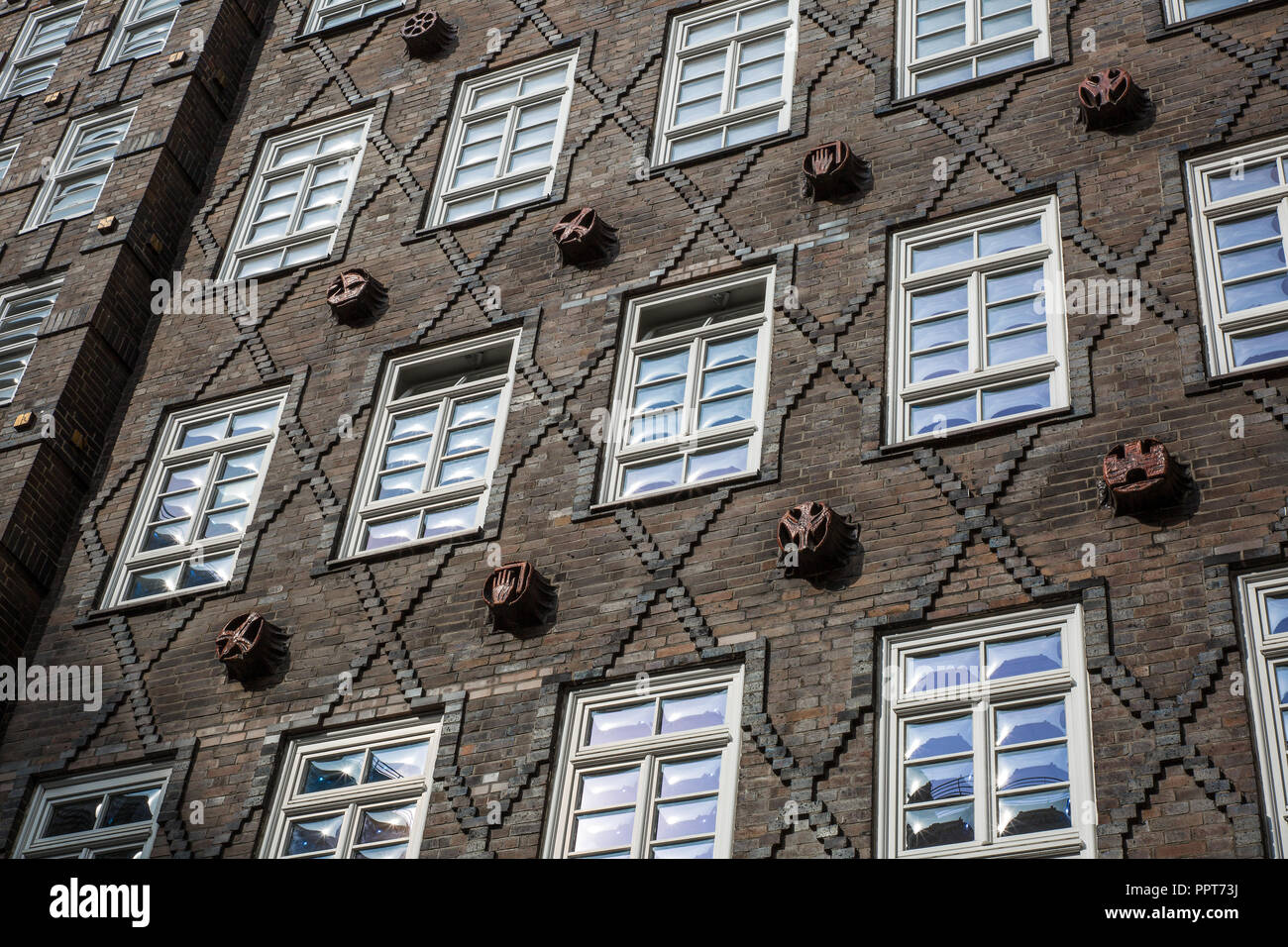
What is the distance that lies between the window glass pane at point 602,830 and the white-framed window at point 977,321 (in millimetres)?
3177

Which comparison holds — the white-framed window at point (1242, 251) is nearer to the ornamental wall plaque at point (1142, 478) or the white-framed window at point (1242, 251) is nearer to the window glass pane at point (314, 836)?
the ornamental wall plaque at point (1142, 478)

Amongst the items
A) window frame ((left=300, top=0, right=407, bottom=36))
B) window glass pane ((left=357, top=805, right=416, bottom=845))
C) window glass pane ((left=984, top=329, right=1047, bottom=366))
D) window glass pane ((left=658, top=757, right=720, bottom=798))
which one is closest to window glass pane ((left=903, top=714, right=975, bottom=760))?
window glass pane ((left=658, top=757, right=720, bottom=798))

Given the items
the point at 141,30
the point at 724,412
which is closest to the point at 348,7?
the point at 141,30

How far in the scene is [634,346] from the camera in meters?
13.7

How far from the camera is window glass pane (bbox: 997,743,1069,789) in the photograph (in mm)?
9953

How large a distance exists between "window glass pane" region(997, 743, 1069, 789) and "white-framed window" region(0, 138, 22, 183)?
1350cm

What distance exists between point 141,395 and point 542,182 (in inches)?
157

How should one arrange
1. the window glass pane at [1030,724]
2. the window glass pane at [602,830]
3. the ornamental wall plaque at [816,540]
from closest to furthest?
the window glass pane at [1030,724] → the window glass pane at [602,830] → the ornamental wall plaque at [816,540]

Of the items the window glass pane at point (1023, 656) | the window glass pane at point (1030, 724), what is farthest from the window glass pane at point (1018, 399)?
Answer: the window glass pane at point (1030, 724)

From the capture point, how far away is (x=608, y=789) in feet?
36.6

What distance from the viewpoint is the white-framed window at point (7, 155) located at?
1916cm

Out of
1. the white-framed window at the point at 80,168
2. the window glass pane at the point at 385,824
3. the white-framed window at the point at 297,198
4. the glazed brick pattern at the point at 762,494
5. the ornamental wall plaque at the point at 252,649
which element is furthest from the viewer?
the white-framed window at the point at 80,168

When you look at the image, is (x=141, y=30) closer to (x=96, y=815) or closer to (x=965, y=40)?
(x=965, y=40)
